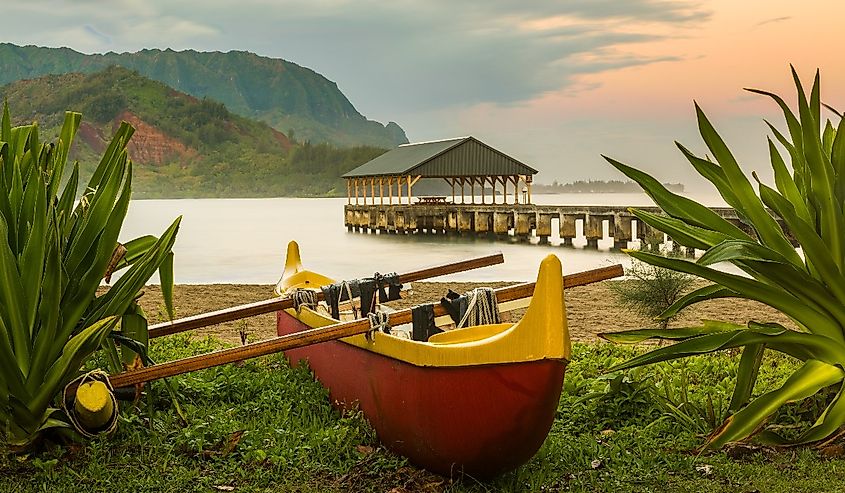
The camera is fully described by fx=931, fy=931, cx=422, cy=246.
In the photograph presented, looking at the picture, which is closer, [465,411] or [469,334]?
[465,411]

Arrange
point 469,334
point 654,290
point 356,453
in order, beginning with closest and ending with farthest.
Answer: point 469,334 → point 356,453 → point 654,290

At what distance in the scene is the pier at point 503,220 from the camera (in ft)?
104

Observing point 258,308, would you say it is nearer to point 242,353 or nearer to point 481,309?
point 242,353

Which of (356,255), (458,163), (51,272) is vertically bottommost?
(356,255)

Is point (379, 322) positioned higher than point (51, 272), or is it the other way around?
point (51, 272)

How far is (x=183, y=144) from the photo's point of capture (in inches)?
5615

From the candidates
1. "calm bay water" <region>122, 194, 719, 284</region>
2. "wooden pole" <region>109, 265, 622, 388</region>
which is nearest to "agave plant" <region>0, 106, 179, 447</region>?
"wooden pole" <region>109, 265, 622, 388</region>

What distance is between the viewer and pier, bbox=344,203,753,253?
3169 centimetres

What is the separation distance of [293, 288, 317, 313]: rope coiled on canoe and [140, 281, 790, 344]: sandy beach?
9.38 feet

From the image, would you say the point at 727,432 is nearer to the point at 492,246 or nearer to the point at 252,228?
the point at 492,246

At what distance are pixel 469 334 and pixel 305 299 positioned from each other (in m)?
2.41

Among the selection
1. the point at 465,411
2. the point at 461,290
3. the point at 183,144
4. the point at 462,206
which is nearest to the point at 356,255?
the point at 462,206

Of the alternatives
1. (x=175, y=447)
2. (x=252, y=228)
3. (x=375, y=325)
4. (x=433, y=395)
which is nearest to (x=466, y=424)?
(x=433, y=395)

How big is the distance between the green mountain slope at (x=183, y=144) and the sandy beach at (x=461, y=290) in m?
112
